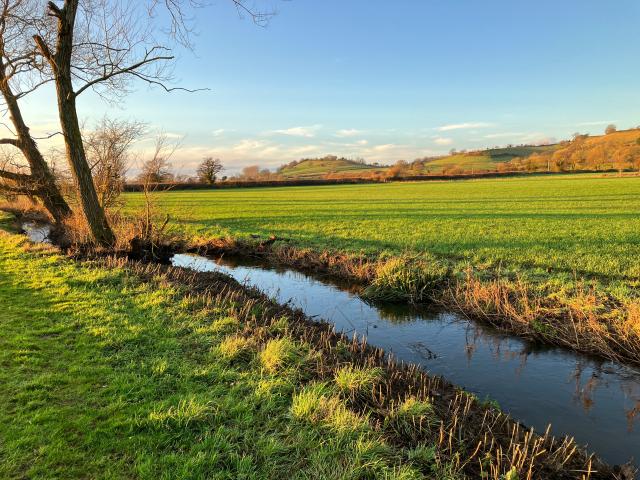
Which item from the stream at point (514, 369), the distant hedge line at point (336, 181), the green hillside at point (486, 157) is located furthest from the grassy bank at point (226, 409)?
the green hillside at point (486, 157)

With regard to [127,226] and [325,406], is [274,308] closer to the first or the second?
[325,406]

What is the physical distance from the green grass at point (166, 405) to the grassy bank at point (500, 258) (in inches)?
217

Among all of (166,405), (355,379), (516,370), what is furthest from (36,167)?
(516,370)

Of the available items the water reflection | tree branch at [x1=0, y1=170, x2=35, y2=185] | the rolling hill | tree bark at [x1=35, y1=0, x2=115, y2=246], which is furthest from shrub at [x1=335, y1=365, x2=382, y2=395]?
the rolling hill

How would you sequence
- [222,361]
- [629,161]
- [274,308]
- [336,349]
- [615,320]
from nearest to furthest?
[222,361] < [336,349] < [615,320] < [274,308] < [629,161]

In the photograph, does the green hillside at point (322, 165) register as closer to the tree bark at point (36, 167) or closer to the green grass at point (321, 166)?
the green grass at point (321, 166)

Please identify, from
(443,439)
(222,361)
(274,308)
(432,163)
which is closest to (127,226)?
(274,308)

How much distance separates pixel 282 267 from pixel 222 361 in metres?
10.1

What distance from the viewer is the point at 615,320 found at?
8242 millimetres

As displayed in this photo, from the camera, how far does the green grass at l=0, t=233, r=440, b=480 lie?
13.2 feet

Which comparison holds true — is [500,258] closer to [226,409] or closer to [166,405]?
[226,409]

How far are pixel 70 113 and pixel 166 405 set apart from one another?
12191mm

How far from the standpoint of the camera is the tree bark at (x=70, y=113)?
41.5 feet

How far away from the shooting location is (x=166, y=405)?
16.4 feet
